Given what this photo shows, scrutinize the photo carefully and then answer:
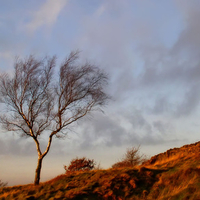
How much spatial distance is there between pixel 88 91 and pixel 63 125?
342 centimetres

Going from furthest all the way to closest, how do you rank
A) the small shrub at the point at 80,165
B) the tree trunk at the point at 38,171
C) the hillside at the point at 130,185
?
the small shrub at the point at 80,165 < the tree trunk at the point at 38,171 < the hillside at the point at 130,185

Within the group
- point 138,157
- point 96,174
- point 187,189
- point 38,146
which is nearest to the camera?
point 187,189

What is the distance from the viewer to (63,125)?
68.2ft

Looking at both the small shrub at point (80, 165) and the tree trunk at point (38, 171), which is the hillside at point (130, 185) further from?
the small shrub at point (80, 165)

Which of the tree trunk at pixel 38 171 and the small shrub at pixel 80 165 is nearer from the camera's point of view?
the tree trunk at pixel 38 171

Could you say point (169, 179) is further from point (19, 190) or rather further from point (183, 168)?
point (19, 190)

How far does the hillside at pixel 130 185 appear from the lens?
12875 mm

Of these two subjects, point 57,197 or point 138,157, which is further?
point 138,157

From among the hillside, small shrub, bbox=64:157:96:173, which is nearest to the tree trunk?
the hillside

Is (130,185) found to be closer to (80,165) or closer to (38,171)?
(38,171)

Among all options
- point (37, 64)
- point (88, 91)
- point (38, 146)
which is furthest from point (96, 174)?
point (37, 64)

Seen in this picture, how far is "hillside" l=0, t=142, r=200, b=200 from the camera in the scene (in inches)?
507

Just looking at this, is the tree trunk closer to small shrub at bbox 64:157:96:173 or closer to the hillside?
the hillside

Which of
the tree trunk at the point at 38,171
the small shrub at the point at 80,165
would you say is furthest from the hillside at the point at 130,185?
the small shrub at the point at 80,165
